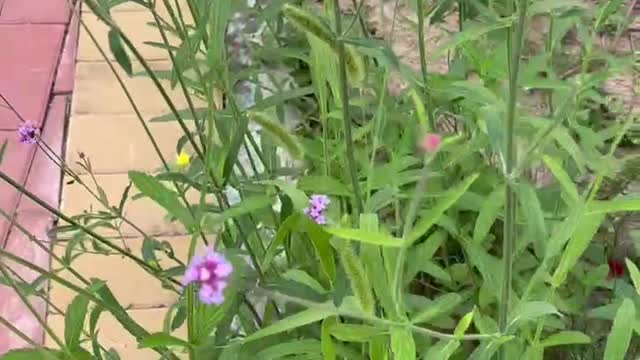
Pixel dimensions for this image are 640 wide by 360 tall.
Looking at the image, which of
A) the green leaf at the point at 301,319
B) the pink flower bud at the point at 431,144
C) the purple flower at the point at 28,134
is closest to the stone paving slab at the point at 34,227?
the purple flower at the point at 28,134

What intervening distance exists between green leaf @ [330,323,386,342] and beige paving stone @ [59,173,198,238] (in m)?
1.16

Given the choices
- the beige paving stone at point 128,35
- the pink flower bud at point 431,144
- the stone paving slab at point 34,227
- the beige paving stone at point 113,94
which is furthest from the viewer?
the beige paving stone at point 128,35

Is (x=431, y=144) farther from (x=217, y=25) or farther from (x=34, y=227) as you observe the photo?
(x=34, y=227)

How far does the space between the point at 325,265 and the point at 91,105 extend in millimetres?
1648

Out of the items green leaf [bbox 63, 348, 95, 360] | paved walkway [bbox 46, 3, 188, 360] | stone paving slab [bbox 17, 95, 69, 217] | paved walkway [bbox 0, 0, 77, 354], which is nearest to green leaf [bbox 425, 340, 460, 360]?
green leaf [bbox 63, 348, 95, 360]

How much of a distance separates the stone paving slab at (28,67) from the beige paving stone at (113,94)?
0.29 feet

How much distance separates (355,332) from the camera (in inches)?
50.3

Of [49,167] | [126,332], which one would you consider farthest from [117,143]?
[126,332]

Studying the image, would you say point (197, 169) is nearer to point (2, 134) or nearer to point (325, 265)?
point (325, 265)

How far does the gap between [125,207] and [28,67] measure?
671 mm

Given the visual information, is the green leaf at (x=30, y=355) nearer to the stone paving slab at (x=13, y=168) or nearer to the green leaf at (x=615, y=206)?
the green leaf at (x=615, y=206)

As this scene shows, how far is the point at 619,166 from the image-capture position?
1353mm

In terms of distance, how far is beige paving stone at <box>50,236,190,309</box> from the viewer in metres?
2.29

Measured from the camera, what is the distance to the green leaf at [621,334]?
1.30 m
